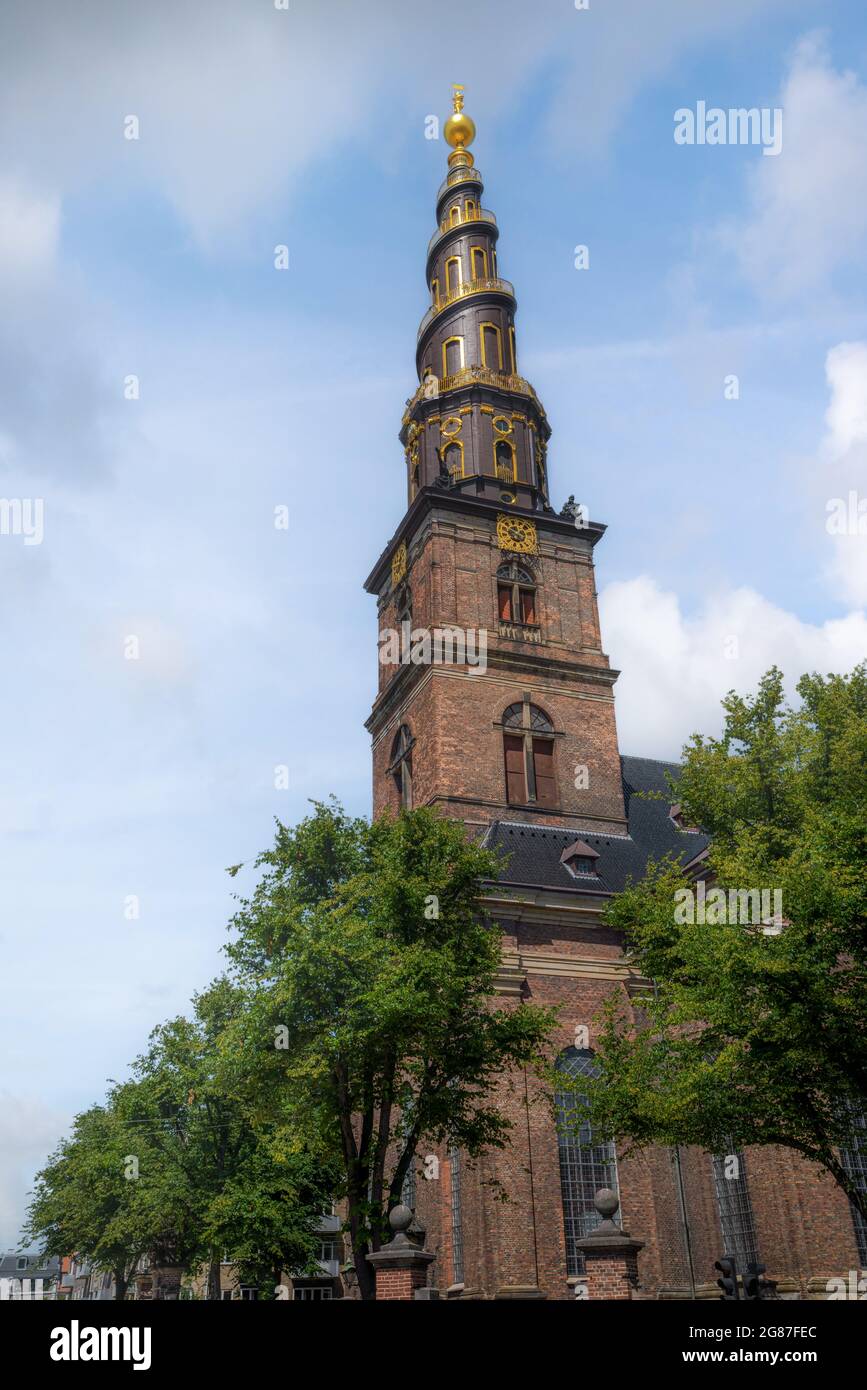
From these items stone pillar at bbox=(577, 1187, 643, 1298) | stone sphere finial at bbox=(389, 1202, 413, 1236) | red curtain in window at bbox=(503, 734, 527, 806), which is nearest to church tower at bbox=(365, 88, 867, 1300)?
red curtain in window at bbox=(503, 734, 527, 806)

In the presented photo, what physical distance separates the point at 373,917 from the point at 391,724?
1589cm

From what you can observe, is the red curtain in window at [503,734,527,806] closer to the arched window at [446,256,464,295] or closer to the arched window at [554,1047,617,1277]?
the arched window at [554,1047,617,1277]

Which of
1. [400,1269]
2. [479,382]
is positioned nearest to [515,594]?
[479,382]

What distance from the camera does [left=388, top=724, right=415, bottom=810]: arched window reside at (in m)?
35.1

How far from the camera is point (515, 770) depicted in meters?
33.1

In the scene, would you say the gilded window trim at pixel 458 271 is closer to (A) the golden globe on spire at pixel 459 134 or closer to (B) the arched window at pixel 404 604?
(A) the golden globe on spire at pixel 459 134

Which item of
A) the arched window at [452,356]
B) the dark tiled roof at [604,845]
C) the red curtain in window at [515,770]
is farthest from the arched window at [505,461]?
the dark tiled roof at [604,845]

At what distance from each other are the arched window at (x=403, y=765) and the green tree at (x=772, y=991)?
13760mm

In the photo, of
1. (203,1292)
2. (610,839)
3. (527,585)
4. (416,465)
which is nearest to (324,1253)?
(203,1292)

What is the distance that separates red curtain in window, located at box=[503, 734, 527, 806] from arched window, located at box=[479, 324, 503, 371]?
1534 centimetres

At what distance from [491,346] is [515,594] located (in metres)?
11.2

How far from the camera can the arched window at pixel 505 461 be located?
38594 millimetres
